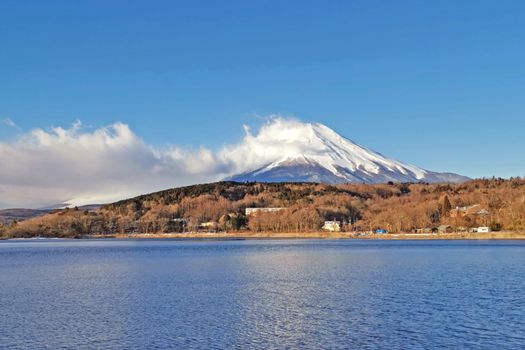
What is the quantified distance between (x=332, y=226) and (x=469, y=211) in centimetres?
3324

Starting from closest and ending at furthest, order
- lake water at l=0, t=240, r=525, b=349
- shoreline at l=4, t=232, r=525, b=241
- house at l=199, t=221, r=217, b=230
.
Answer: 1. lake water at l=0, t=240, r=525, b=349
2. shoreline at l=4, t=232, r=525, b=241
3. house at l=199, t=221, r=217, b=230

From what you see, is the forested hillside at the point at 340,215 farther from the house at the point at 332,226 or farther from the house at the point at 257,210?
the house at the point at 257,210

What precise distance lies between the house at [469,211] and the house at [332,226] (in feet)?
87.4

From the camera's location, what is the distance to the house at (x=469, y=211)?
427ft

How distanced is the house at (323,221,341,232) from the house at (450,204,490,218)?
26646 mm

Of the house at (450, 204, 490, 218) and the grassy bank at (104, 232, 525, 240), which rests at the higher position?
the house at (450, 204, 490, 218)

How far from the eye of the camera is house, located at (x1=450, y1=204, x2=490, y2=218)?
427ft

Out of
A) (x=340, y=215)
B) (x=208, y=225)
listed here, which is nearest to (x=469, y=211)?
(x=340, y=215)

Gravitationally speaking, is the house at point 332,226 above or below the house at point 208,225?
below

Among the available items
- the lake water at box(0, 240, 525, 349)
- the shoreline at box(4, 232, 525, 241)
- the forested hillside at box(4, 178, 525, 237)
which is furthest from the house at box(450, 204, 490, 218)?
the lake water at box(0, 240, 525, 349)

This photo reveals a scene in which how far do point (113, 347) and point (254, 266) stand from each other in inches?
1172

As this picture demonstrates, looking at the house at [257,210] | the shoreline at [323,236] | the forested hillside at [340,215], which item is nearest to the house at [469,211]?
the forested hillside at [340,215]

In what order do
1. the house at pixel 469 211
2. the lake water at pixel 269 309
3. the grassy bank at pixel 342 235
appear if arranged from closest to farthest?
the lake water at pixel 269 309, the grassy bank at pixel 342 235, the house at pixel 469 211

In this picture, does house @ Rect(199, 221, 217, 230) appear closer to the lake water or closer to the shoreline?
the shoreline
